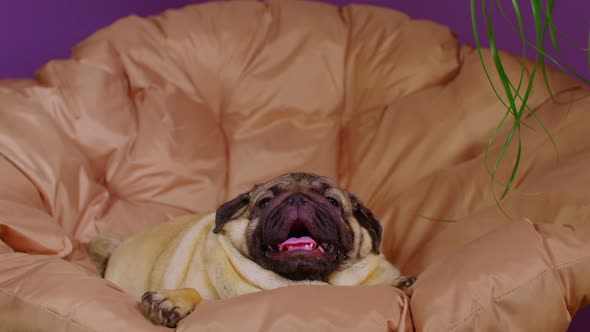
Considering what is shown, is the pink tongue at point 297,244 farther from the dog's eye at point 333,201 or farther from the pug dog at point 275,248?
the dog's eye at point 333,201

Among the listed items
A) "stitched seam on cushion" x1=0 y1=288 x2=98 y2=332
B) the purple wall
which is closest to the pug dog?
"stitched seam on cushion" x1=0 y1=288 x2=98 y2=332

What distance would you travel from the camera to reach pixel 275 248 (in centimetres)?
164

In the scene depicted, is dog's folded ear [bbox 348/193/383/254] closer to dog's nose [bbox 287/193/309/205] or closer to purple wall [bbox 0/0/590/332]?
dog's nose [bbox 287/193/309/205]

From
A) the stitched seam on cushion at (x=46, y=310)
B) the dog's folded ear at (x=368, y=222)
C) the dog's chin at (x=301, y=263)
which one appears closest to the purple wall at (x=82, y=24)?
the dog's folded ear at (x=368, y=222)

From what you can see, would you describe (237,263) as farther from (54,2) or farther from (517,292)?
(54,2)

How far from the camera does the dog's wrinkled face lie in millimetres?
1618

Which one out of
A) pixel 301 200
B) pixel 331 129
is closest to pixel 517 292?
pixel 301 200

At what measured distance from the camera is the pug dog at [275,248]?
5.33 ft

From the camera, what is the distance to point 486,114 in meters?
2.11

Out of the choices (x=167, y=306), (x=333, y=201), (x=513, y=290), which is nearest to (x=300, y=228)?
(x=333, y=201)

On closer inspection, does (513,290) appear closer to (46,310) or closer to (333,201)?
(333,201)

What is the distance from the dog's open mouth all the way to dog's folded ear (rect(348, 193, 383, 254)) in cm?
13

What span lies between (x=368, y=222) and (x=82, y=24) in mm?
1527

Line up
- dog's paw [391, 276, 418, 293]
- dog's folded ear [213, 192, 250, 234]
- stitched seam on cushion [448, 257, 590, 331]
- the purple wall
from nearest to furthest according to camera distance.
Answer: stitched seam on cushion [448, 257, 590, 331]
dog's paw [391, 276, 418, 293]
dog's folded ear [213, 192, 250, 234]
the purple wall
